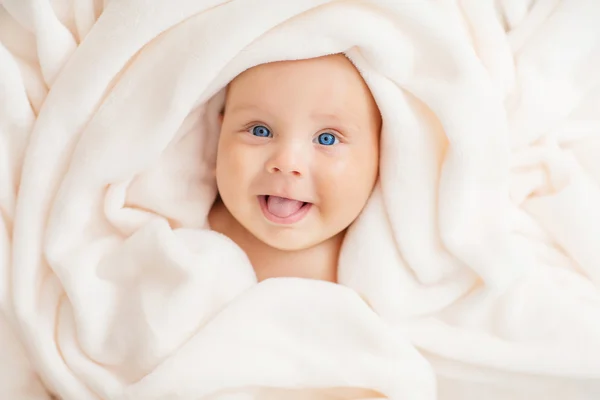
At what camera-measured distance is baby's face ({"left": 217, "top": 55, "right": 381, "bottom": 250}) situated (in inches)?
46.9

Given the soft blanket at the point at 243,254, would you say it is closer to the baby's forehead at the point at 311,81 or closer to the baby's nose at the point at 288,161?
the baby's forehead at the point at 311,81

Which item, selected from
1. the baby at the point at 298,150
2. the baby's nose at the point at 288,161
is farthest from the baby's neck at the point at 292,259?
the baby's nose at the point at 288,161

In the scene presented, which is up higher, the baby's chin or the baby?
the baby

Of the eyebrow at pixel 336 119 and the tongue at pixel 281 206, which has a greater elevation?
the eyebrow at pixel 336 119

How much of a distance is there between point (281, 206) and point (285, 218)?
0.06 feet

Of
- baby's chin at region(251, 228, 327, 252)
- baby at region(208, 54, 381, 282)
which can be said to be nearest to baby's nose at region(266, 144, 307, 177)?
baby at region(208, 54, 381, 282)

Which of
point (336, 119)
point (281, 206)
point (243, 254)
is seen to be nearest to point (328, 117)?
point (336, 119)

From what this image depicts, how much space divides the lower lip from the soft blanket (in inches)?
3.3

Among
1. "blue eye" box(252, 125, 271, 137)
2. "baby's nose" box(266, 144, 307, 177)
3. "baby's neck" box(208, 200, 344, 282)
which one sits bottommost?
"baby's neck" box(208, 200, 344, 282)

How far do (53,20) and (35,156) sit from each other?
21 cm

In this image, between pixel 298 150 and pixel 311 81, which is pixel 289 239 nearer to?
pixel 298 150

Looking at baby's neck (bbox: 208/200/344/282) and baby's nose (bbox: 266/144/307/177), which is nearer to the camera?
baby's nose (bbox: 266/144/307/177)

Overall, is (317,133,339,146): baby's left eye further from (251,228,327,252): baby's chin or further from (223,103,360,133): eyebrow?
(251,228,327,252): baby's chin

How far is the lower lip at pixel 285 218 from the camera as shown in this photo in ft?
4.07
